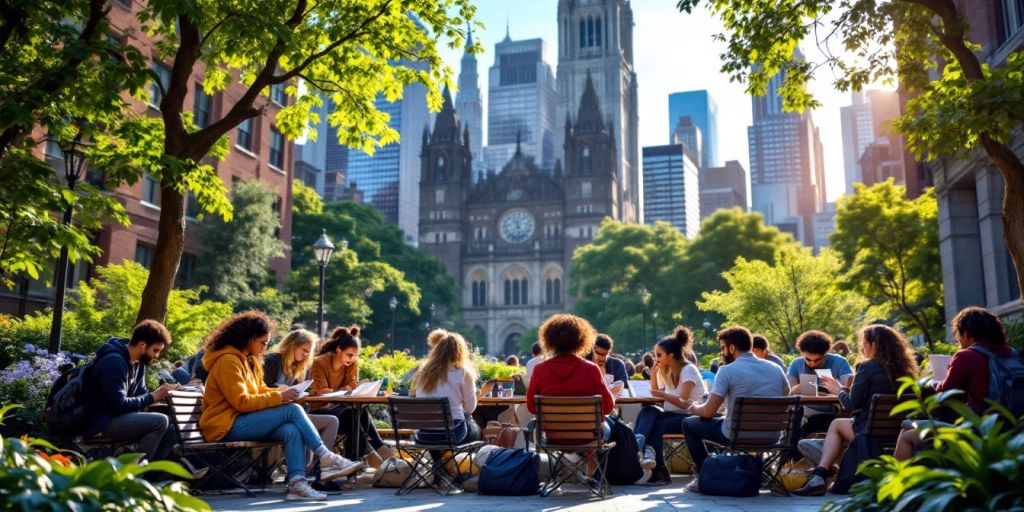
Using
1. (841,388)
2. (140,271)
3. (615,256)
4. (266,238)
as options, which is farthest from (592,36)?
(841,388)

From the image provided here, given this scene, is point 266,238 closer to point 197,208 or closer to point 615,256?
point 197,208

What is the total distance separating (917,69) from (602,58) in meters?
111

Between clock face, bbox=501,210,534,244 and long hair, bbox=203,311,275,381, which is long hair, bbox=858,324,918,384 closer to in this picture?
long hair, bbox=203,311,275,381

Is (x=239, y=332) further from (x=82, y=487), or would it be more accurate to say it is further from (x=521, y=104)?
(x=521, y=104)

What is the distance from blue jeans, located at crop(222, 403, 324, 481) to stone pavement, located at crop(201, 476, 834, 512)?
13.7 inches

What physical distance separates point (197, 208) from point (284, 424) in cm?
2243

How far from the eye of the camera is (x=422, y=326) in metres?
62.9

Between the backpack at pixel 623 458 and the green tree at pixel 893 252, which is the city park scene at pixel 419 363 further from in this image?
the green tree at pixel 893 252

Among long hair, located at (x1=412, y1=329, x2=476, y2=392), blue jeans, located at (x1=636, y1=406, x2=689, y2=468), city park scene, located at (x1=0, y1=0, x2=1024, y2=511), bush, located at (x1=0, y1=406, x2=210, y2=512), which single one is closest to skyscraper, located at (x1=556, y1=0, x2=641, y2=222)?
A: city park scene, located at (x1=0, y1=0, x2=1024, y2=511)

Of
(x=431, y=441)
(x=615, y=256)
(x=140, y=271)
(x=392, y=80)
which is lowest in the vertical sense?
(x=431, y=441)

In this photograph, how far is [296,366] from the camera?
27.5 ft

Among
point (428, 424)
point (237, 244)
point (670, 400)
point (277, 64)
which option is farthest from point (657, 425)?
point (237, 244)

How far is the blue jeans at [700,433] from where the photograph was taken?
295 inches

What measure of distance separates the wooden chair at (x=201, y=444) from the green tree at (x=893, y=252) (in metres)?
24.1
